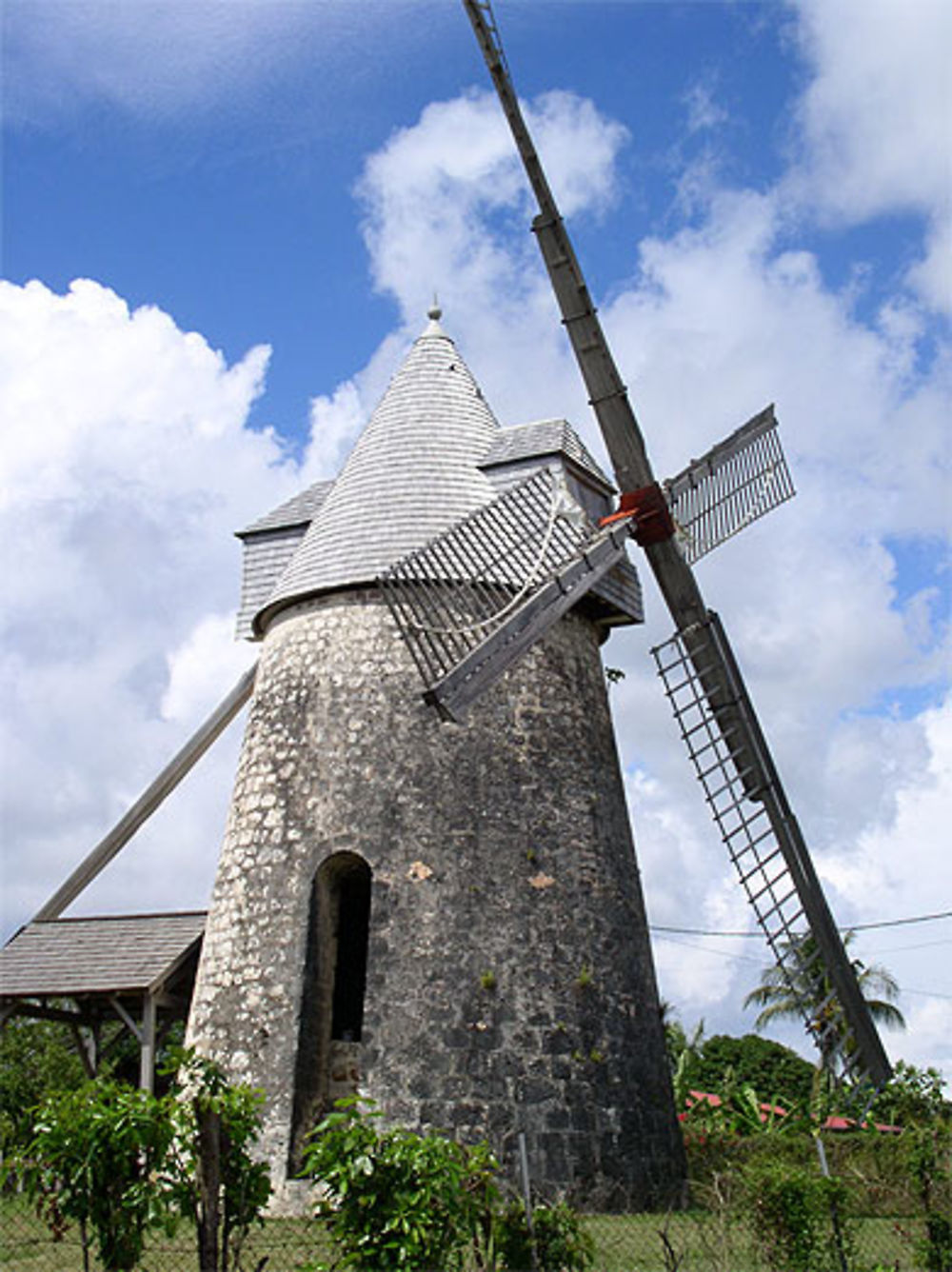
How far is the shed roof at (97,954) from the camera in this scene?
12.5 m

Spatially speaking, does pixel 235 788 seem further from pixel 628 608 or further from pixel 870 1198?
pixel 870 1198

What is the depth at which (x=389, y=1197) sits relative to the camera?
5133 millimetres

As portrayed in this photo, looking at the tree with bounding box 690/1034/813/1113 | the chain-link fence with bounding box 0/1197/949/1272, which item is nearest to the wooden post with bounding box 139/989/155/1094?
the chain-link fence with bounding box 0/1197/949/1272

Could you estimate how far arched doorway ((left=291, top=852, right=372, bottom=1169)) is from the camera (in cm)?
1013

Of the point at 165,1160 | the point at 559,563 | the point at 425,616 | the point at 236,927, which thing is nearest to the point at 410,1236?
→ the point at 165,1160

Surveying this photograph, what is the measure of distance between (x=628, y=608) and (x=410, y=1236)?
344 inches

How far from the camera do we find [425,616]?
9.95m

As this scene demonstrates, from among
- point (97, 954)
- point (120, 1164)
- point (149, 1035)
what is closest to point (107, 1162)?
point (120, 1164)

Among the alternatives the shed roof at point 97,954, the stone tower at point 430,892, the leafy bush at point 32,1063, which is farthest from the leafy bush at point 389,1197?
the leafy bush at point 32,1063

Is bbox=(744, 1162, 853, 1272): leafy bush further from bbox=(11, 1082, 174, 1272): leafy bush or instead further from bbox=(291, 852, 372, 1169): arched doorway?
bbox=(291, 852, 372, 1169): arched doorway

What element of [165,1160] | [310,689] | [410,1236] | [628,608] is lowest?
[410,1236]

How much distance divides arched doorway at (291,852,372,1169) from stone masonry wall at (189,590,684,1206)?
0.38 ft

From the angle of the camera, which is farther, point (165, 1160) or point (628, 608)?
point (628, 608)

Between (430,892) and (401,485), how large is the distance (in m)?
4.69
